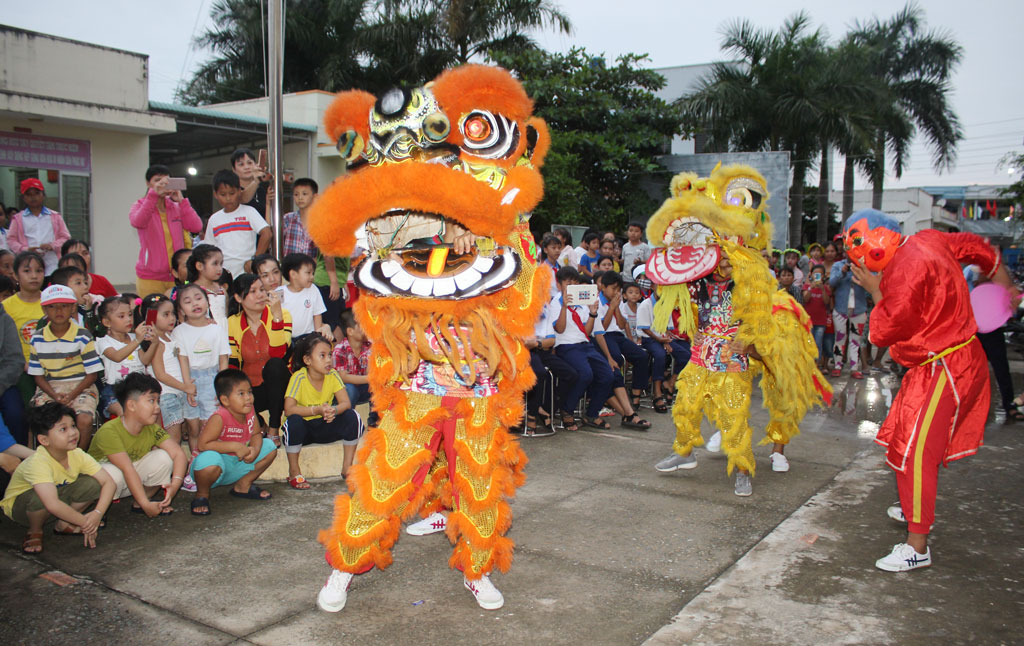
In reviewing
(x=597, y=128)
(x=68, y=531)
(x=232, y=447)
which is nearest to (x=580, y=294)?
(x=232, y=447)

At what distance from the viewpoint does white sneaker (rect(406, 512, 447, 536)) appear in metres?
3.89

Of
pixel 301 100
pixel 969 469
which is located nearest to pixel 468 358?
pixel 969 469

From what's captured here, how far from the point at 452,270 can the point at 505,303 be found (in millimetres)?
258

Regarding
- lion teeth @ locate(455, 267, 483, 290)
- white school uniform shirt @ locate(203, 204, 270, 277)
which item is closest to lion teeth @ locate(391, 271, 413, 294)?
lion teeth @ locate(455, 267, 483, 290)

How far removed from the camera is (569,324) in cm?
649

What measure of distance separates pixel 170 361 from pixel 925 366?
4.25m

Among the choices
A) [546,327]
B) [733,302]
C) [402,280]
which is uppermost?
[402,280]

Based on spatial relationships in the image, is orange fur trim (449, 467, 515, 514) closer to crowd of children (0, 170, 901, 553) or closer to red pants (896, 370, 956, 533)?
crowd of children (0, 170, 901, 553)

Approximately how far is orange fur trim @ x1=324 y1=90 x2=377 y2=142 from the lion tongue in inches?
20.8

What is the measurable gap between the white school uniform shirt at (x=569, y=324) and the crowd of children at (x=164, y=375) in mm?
1646

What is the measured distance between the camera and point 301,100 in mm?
15312

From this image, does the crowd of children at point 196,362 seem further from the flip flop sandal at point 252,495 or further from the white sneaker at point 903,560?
the white sneaker at point 903,560

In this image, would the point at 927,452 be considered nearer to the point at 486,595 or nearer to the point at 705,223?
the point at 705,223

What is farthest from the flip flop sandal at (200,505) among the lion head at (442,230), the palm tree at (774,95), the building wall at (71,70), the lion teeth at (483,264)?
the palm tree at (774,95)
